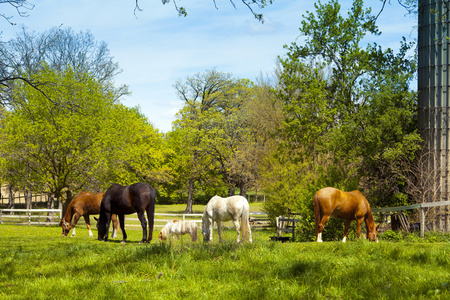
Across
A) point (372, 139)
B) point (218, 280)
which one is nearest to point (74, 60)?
point (372, 139)

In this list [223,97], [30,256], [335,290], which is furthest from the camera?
[223,97]

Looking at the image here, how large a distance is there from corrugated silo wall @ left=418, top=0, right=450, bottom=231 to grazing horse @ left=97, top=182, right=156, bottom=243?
10265mm

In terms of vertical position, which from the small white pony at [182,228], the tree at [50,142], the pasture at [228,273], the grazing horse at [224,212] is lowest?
the small white pony at [182,228]

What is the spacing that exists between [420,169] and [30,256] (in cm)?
1442

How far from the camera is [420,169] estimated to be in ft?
58.9

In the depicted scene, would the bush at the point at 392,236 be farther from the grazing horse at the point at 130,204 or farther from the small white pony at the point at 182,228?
the grazing horse at the point at 130,204

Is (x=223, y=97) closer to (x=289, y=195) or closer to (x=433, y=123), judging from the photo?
(x=289, y=195)

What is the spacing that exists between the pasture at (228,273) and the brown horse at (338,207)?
4.23 meters

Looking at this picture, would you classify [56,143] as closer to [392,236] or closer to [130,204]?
[130,204]

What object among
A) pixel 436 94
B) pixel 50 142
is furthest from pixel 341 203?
pixel 50 142

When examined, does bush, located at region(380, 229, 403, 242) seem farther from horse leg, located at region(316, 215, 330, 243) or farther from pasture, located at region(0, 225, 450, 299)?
pasture, located at region(0, 225, 450, 299)

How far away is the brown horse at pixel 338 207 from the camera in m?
14.1

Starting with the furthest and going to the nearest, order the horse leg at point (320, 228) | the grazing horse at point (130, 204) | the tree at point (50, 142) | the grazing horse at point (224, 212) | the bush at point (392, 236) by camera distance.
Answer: the tree at point (50, 142) < the bush at point (392, 236) < the grazing horse at point (130, 204) < the horse leg at point (320, 228) < the grazing horse at point (224, 212)

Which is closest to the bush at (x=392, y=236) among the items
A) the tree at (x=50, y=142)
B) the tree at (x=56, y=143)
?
the tree at (x=56, y=143)
